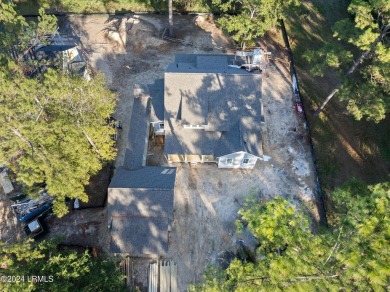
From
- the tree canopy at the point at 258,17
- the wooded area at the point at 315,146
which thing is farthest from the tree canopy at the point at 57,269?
the tree canopy at the point at 258,17

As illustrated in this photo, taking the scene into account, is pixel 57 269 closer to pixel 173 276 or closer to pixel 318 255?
pixel 173 276

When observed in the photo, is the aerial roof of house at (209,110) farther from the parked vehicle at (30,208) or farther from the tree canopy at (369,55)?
the parked vehicle at (30,208)

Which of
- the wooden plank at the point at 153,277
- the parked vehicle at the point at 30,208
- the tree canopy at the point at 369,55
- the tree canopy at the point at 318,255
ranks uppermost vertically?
the tree canopy at the point at 369,55

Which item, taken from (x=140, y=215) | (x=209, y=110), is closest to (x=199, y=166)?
(x=209, y=110)

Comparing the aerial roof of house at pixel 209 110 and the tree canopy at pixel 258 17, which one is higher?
the tree canopy at pixel 258 17

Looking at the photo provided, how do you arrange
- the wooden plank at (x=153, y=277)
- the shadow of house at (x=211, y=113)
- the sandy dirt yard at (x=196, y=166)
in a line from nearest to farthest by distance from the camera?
the wooden plank at (x=153, y=277) < the sandy dirt yard at (x=196, y=166) < the shadow of house at (x=211, y=113)

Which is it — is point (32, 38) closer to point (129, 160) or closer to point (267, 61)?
point (129, 160)

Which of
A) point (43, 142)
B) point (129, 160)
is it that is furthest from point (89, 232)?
point (43, 142)
